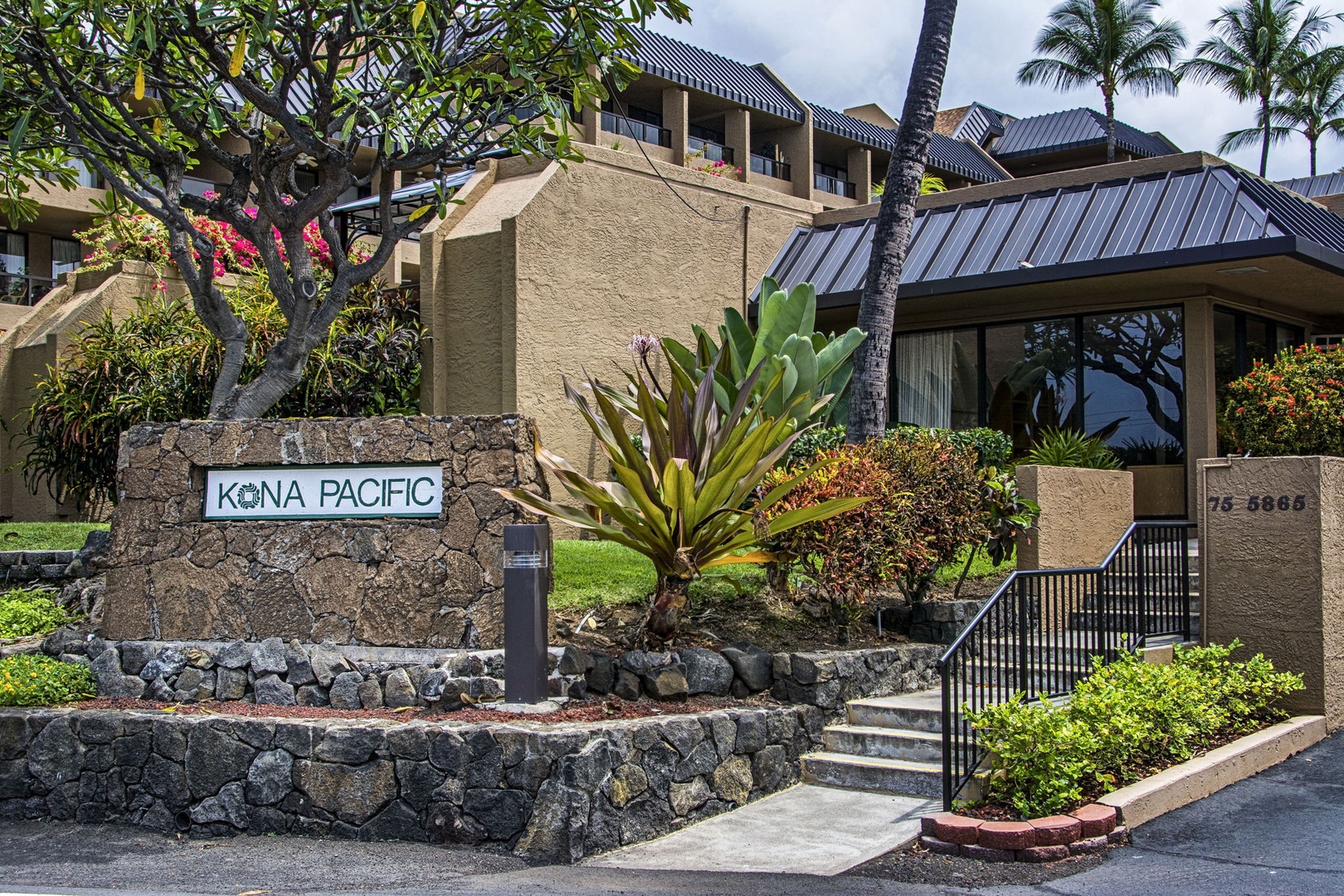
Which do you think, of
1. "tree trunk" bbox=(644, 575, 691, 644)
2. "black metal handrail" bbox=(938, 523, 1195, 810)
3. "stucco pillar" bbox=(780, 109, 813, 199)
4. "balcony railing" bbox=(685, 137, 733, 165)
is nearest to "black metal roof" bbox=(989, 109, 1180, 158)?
"stucco pillar" bbox=(780, 109, 813, 199)

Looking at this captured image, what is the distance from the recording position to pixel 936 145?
40.9m

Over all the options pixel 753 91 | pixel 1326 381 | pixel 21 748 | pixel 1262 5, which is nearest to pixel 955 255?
pixel 1326 381

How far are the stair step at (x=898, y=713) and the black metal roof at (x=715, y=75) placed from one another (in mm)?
25444

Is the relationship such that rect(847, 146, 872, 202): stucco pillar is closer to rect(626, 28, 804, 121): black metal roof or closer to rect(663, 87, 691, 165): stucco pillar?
rect(626, 28, 804, 121): black metal roof

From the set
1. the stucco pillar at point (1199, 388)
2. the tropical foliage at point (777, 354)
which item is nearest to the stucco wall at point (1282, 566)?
the tropical foliage at point (777, 354)

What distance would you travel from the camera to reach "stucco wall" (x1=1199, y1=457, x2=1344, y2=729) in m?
9.01

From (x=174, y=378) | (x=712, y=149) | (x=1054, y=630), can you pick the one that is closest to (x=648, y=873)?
(x=1054, y=630)

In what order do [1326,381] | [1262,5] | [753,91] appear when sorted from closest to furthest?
[1326,381] < [753,91] < [1262,5]

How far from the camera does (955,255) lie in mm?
15594

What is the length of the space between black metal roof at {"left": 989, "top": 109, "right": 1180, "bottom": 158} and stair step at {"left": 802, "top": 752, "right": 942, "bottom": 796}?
4106 cm

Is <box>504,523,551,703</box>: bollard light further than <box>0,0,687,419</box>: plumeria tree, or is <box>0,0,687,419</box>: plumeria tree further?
<box>0,0,687,419</box>: plumeria tree

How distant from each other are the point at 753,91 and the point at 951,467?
28.5m

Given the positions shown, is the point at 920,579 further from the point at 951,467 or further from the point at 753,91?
the point at 753,91

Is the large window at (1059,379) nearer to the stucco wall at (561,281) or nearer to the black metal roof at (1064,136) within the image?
the stucco wall at (561,281)
